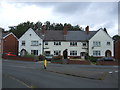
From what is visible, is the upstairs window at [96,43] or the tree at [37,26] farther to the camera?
the tree at [37,26]

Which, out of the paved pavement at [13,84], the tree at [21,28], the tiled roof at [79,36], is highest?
the tree at [21,28]

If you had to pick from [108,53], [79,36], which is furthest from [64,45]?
[108,53]

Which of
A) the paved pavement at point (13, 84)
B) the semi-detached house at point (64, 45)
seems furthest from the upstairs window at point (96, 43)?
the paved pavement at point (13, 84)

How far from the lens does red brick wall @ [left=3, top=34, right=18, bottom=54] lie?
60234 millimetres

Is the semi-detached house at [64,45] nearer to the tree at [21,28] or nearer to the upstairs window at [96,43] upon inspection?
the upstairs window at [96,43]

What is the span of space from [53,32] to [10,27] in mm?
47083

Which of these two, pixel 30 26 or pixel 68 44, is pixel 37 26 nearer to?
pixel 30 26

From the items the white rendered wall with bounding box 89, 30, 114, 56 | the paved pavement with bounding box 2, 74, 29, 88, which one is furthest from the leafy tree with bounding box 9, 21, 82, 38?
the paved pavement with bounding box 2, 74, 29, 88

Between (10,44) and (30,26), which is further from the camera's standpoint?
(30,26)

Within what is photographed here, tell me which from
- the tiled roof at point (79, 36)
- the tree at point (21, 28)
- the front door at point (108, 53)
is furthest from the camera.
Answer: the tree at point (21, 28)

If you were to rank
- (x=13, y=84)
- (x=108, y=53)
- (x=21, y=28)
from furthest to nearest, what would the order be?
(x=21, y=28) < (x=108, y=53) < (x=13, y=84)

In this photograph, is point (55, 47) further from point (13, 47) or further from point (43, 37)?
point (13, 47)

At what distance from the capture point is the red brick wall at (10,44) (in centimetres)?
6023

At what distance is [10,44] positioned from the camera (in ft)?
201
